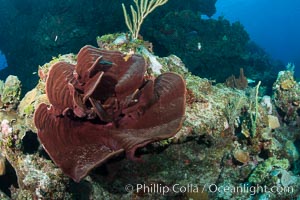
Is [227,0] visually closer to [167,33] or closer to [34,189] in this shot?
[167,33]

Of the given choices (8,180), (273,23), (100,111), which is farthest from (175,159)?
(273,23)

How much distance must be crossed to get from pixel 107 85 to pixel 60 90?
524mm

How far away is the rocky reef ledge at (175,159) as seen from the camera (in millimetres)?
3451

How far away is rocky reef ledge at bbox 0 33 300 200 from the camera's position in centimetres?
345

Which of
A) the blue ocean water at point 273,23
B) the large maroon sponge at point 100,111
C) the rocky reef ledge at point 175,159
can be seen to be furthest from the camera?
the blue ocean water at point 273,23

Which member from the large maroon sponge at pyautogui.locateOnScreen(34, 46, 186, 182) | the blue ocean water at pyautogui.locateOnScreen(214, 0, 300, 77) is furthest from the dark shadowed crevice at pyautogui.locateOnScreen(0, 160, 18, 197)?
the blue ocean water at pyautogui.locateOnScreen(214, 0, 300, 77)

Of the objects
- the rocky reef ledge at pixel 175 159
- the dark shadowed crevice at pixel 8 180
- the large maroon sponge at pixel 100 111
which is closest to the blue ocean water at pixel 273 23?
the rocky reef ledge at pixel 175 159

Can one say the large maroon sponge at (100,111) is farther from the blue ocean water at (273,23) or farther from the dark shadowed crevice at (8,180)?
the blue ocean water at (273,23)

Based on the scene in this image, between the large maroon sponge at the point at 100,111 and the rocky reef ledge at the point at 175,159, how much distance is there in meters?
0.15

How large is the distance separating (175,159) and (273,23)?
102 meters

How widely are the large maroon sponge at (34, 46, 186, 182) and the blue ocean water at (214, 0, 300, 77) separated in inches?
2417

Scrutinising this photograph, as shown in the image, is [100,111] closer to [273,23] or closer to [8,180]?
[8,180]

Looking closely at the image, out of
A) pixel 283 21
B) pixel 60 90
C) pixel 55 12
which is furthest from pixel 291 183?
pixel 283 21

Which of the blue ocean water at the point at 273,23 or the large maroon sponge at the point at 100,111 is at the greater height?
the blue ocean water at the point at 273,23
